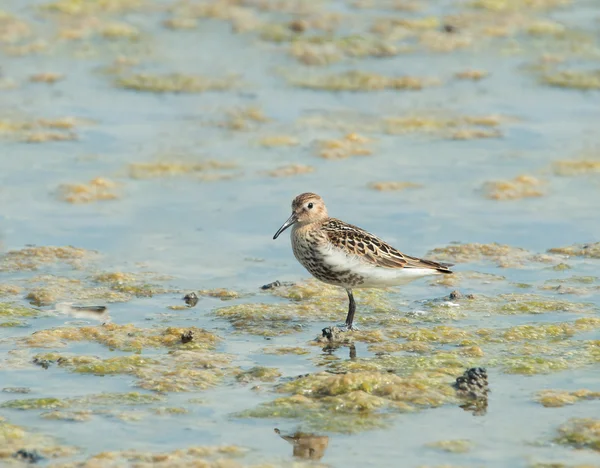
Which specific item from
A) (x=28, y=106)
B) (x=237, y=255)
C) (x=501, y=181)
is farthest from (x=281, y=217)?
(x=28, y=106)

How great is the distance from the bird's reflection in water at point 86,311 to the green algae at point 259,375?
5.15 ft

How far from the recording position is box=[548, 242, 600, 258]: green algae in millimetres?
10828

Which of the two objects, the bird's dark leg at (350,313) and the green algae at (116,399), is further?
the bird's dark leg at (350,313)

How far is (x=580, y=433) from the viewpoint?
7098mm

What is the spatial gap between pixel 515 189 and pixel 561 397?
198 inches

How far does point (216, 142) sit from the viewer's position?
45.4 feet

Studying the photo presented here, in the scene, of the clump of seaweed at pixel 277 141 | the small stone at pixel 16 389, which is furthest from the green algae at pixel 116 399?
the clump of seaweed at pixel 277 141

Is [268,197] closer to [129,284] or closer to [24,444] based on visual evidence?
[129,284]

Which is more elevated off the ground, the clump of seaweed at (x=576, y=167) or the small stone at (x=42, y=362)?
the clump of seaweed at (x=576, y=167)

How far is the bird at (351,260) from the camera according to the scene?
29.8ft

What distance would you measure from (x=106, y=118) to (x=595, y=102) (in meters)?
6.05

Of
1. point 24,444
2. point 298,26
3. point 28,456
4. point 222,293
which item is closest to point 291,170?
point 222,293

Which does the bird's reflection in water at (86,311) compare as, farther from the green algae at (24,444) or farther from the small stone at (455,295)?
the small stone at (455,295)

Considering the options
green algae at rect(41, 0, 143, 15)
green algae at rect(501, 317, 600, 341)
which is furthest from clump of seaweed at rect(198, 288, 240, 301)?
green algae at rect(41, 0, 143, 15)
